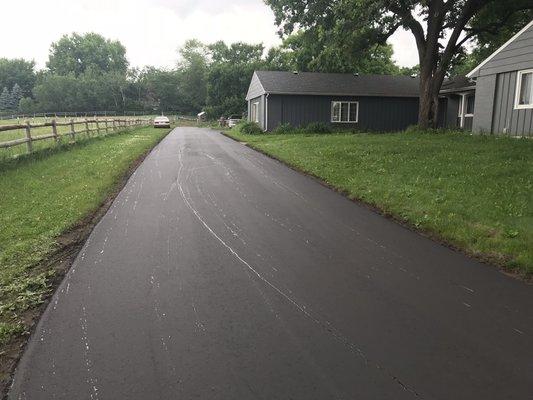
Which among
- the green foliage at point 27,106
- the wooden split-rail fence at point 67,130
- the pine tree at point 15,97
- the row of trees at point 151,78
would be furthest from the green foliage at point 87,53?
the wooden split-rail fence at point 67,130

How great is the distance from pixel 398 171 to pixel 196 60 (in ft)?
270

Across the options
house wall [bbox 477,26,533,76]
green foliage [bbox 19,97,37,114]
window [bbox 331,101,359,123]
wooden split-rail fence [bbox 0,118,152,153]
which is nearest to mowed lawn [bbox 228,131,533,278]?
house wall [bbox 477,26,533,76]

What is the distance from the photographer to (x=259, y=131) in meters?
27.2

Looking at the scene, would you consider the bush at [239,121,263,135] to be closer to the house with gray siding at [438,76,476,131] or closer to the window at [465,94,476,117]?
the house with gray siding at [438,76,476,131]

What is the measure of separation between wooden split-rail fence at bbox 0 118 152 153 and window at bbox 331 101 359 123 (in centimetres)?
1402

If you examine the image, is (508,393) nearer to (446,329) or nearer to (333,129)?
(446,329)

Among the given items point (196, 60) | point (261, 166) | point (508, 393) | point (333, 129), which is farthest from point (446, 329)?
point (196, 60)

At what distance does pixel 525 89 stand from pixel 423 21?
29.0ft

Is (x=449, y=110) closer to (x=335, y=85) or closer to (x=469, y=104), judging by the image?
(x=469, y=104)

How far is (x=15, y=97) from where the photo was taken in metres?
92.0

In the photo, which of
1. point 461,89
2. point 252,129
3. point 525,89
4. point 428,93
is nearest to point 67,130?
point 252,129

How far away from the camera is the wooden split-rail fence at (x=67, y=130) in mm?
12008

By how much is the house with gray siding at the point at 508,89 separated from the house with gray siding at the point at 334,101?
1096cm

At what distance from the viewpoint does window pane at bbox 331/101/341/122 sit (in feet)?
92.4
